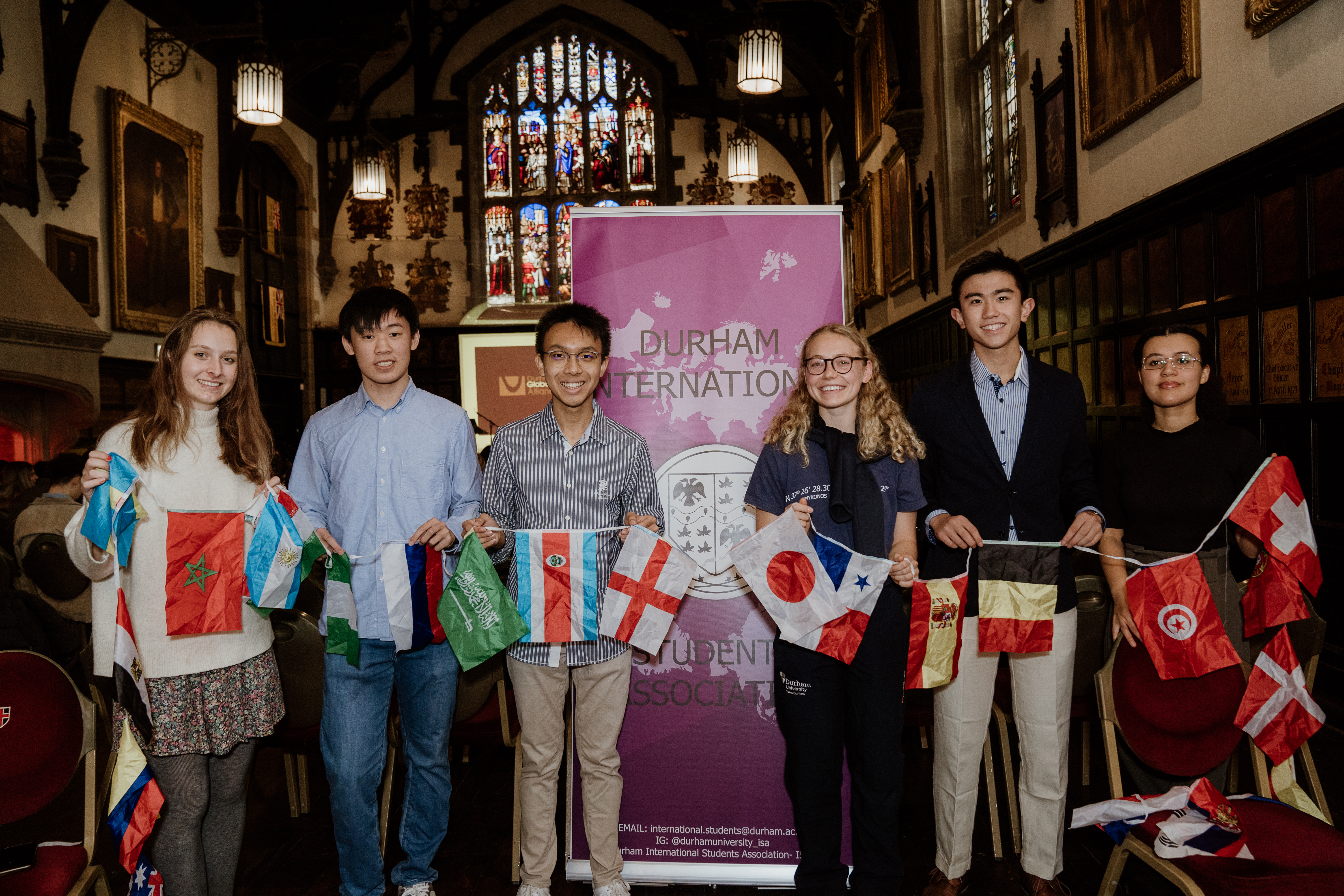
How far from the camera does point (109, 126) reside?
32.0 ft

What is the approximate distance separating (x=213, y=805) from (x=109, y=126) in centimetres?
1055

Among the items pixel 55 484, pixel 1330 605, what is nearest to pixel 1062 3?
pixel 1330 605

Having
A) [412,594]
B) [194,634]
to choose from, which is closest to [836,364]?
[412,594]

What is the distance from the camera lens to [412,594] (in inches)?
88.0

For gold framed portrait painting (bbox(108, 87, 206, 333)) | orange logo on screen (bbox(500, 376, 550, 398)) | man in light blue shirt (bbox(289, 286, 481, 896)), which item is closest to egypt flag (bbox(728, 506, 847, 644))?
man in light blue shirt (bbox(289, 286, 481, 896))

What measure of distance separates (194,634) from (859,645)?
1.68 m

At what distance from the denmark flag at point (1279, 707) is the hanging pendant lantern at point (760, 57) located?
24.2ft

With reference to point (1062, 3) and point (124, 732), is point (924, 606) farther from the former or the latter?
point (1062, 3)

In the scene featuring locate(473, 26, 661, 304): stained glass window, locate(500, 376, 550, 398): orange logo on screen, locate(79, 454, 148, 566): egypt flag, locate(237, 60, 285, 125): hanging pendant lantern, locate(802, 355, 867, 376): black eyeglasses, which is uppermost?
locate(473, 26, 661, 304): stained glass window

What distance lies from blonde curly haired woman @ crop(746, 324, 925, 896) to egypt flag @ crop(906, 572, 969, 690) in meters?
0.03

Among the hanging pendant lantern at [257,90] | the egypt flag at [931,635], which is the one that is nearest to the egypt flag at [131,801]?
the egypt flag at [931,635]

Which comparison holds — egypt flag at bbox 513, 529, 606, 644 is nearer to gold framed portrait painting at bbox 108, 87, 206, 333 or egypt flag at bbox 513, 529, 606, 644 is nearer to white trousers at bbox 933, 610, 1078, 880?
white trousers at bbox 933, 610, 1078, 880

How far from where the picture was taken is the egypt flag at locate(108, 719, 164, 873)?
73.1 inches

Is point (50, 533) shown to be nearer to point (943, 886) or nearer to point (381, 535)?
point (381, 535)
